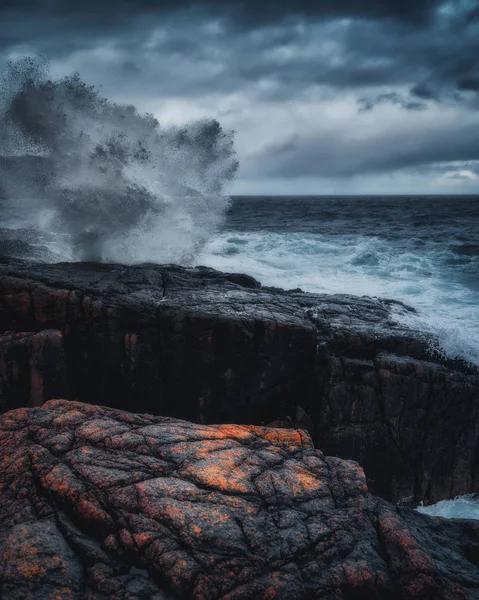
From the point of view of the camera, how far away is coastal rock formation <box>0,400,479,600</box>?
2164mm

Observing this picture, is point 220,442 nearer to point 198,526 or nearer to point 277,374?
point 198,526

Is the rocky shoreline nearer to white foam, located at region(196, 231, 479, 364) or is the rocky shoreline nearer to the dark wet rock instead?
the dark wet rock

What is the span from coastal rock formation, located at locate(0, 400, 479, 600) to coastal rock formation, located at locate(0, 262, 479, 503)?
2.12m

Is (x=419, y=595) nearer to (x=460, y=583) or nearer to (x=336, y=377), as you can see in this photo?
(x=460, y=583)

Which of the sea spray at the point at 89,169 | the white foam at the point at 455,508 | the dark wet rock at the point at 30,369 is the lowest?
the white foam at the point at 455,508

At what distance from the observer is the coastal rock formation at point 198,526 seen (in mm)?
2164

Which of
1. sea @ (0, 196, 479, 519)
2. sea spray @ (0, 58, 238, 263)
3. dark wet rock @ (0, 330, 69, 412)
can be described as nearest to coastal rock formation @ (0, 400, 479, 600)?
dark wet rock @ (0, 330, 69, 412)

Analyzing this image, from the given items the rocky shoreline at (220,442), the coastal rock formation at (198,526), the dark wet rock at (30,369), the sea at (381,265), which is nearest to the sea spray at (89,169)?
the sea at (381,265)

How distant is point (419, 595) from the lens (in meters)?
2.22

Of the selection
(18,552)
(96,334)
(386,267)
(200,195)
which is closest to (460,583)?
(18,552)

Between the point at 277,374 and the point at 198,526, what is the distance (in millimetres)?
3277

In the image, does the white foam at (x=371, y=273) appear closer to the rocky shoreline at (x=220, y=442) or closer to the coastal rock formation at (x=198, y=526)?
the rocky shoreline at (x=220, y=442)

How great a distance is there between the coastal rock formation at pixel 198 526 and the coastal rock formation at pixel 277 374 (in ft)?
6.95

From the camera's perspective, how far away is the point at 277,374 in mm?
5559
